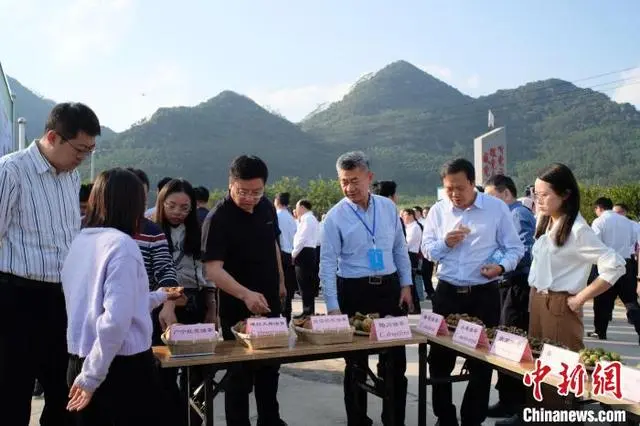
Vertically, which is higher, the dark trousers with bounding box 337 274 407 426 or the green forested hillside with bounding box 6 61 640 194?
the green forested hillside with bounding box 6 61 640 194

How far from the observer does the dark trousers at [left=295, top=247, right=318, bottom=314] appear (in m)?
7.73

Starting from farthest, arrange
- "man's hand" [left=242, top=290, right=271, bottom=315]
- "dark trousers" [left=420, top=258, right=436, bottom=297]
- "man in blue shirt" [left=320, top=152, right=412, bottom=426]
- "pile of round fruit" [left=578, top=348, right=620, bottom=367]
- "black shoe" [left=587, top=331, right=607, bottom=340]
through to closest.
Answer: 1. "dark trousers" [left=420, top=258, right=436, bottom=297]
2. "black shoe" [left=587, top=331, right=607, bottom=340]
3. "man in blue shirt" [left=320, top=152, right=412, bottom=426]
4. "man's hand" [left=242, top=290, right=271, bottom=315]
5. "pile of round fruit" [left=578, top=348, right=620, bottom=367]

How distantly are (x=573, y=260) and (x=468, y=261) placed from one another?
1.87ft

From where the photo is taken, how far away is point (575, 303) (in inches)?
108

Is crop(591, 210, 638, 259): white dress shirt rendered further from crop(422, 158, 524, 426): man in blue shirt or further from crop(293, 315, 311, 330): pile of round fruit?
crop(293, 315, 311, 330): pile of round fruit

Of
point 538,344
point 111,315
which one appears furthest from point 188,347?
point 538,344

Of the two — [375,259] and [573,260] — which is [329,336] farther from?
[573,260]

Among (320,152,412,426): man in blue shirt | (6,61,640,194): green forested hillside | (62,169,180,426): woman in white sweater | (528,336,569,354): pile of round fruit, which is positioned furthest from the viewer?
(6,61,640,194): green forested hillside

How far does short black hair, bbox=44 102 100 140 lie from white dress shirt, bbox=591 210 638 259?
621 cm

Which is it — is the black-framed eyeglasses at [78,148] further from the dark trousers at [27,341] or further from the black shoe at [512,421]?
the black shoe at [512,421]

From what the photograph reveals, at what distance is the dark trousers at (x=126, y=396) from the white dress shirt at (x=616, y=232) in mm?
6196

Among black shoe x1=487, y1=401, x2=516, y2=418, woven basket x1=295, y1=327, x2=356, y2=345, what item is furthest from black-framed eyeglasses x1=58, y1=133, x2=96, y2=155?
black shoe x1=487, y1=401, x2=516, y2=418

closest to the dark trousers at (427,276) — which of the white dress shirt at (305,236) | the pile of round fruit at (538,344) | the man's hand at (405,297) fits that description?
the white dress shirt at (305,236)

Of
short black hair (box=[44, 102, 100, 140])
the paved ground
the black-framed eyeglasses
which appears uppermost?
short black hair (box=[44, 102, 100, 140])
